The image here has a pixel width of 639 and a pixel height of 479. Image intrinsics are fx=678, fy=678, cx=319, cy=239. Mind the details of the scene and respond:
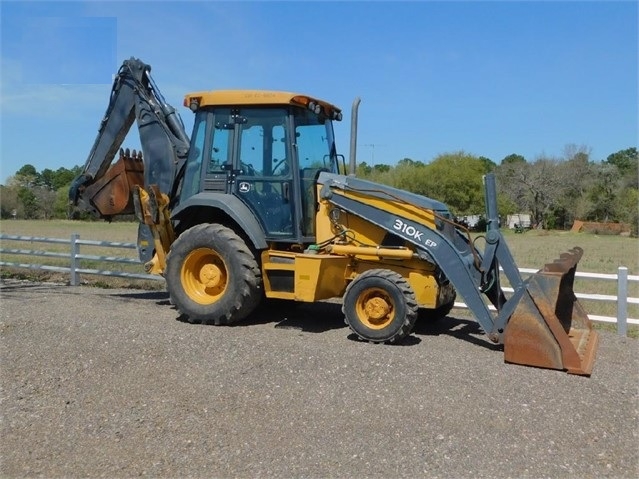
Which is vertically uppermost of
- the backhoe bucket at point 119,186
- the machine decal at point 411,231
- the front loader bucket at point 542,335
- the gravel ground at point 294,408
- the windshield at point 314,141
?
the windshield at point 314,141

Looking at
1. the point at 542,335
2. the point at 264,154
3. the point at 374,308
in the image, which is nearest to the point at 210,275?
the point at 264,154

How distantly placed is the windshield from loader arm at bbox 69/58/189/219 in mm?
1852

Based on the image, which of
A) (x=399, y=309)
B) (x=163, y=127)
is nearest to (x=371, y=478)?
(x=399, y=309)

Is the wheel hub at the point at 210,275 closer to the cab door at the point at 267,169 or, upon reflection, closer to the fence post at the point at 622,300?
the cab door at the point at 267,169

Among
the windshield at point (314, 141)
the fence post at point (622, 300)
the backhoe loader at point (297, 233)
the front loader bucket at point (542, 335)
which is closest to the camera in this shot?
the front loader bucket at point (542, 335)

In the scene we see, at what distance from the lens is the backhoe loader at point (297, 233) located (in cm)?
755

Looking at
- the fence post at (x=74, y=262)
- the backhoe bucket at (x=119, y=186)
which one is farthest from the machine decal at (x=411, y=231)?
the fence post at (x=74, y=262)

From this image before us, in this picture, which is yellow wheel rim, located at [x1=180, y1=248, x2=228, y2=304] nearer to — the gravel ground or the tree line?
the gravel ground

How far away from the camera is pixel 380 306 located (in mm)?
7578

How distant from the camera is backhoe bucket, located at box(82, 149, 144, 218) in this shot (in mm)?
9883

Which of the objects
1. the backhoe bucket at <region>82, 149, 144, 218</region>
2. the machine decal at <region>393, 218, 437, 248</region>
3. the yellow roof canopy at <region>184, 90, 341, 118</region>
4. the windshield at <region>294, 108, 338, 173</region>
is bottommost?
the machine decal at <region>393, 218, 437, 248</region>

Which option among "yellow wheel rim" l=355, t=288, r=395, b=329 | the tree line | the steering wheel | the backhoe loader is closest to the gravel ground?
"yellow wheel rim" l=355, t=288, r=395, b=329

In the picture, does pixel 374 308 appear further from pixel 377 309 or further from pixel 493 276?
pixel 493 276

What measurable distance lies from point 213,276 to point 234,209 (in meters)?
0.95
